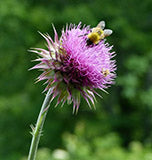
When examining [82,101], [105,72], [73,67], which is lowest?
[82,101]

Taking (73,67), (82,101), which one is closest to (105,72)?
(73,67)

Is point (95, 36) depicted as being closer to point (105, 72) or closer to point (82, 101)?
point (105, 72)

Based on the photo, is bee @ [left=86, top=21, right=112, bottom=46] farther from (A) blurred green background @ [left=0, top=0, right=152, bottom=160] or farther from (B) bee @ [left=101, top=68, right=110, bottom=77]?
(A) blurred green background @ [left=0, top=0, right=152, bottom=160]

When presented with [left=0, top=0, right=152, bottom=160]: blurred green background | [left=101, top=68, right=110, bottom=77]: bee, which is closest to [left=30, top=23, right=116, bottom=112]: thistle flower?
[left=101, top=68, right=110, bottom=77]: bee

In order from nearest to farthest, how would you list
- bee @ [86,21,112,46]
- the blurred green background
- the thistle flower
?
the thistle flower → bee @ [86,21,112,46] → the blurred green background

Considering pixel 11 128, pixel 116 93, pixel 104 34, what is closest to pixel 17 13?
pixel 11 128
